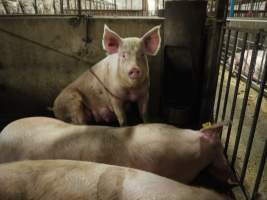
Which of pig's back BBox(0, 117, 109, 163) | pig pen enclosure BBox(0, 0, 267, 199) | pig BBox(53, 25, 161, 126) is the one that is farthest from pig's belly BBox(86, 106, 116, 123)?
pig's back BBox(0, 117, 109, 163)

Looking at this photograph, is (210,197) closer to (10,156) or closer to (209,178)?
(209,178)

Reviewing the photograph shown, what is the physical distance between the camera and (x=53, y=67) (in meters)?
3.30

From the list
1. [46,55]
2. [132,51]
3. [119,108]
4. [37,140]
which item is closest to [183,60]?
[132,51]

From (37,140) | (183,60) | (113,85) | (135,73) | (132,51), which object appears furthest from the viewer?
(183,60)

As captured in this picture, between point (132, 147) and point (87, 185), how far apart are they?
0.65 meters

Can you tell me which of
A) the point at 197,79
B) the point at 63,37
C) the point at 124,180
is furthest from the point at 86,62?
the point at 124,180

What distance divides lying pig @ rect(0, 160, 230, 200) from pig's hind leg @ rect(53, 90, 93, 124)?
1488mm

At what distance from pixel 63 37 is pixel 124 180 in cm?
232

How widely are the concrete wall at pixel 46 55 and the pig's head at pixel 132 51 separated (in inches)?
21.6

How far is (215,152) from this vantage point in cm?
199

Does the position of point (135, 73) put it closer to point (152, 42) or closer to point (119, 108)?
point (152, 42)

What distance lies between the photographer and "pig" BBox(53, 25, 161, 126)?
2.49 m

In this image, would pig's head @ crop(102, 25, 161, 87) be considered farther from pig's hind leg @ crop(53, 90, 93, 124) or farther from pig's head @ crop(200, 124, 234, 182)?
pig's head @ crop(200, 124, 234, 182)

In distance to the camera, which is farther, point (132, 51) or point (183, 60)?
point (183, 60)
